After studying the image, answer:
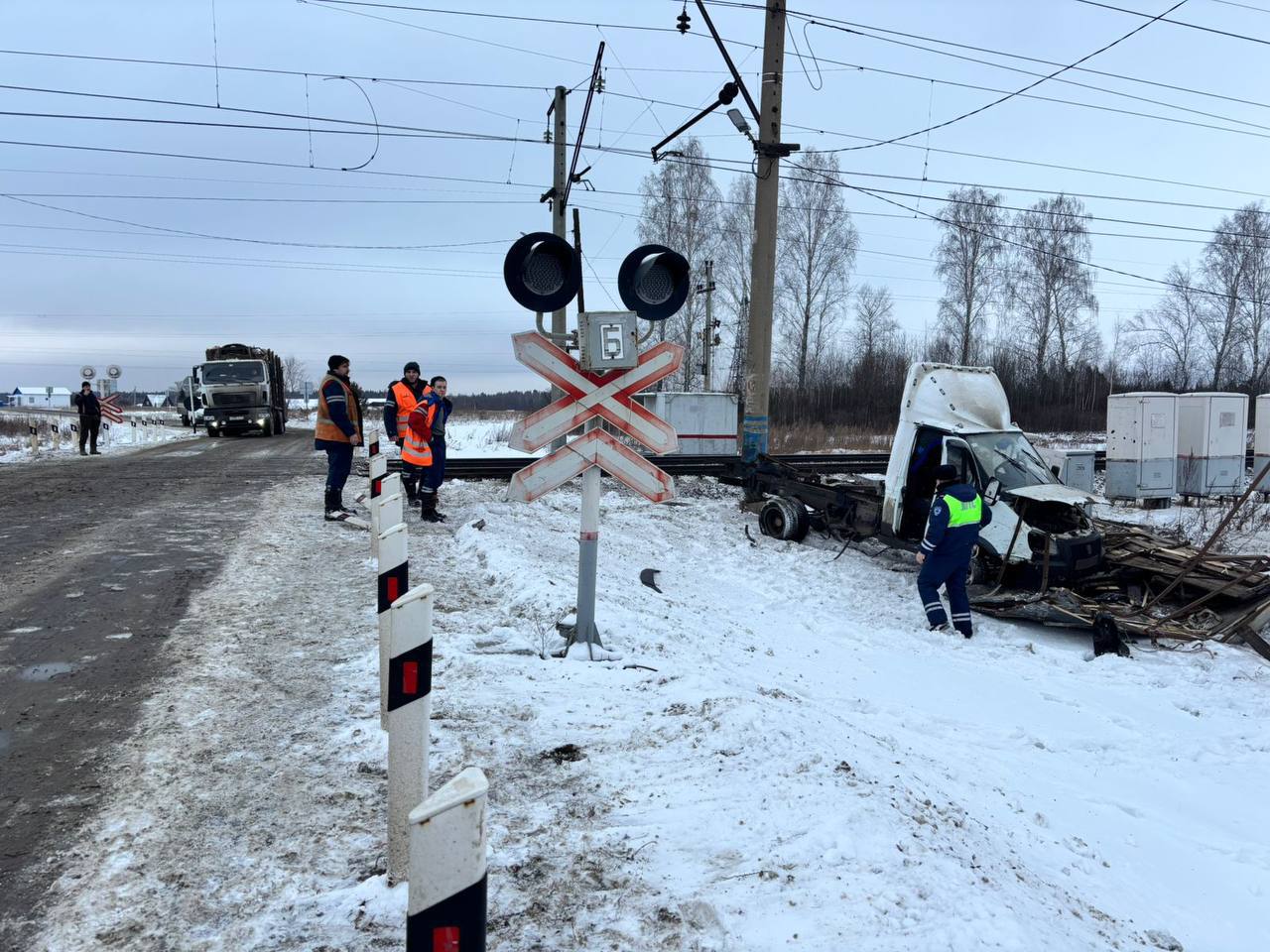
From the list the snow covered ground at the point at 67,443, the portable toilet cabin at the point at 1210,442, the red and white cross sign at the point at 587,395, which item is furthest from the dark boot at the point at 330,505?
the portable toilet cabin at the point at 1210,442

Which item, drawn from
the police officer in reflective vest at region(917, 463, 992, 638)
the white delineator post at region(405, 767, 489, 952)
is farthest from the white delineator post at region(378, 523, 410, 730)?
the police officer in reflective vest at region(917, 463, 992, 638)

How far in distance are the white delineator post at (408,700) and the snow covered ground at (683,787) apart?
1.07 ft

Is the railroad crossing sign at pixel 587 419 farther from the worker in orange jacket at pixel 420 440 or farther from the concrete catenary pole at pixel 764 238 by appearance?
the concrete catenary pole at pixel 764 238

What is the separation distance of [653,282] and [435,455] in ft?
20.0

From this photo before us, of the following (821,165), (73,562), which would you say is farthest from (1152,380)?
(73,562)

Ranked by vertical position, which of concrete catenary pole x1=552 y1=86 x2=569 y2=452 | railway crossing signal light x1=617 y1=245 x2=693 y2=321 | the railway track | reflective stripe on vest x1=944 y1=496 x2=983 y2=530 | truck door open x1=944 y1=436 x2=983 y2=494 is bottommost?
the railway track

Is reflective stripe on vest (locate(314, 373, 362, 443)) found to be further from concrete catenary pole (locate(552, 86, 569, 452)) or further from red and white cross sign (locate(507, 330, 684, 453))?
concrete catenary pole (locate(552, 86, 569, 452))

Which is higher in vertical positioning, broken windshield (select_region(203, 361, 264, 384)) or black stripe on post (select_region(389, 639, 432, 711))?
broken windshield (select_region(203, 361, 264, 384))

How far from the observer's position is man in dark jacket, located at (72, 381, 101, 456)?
2014cm

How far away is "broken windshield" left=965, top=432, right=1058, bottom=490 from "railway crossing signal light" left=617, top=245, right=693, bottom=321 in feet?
19.0

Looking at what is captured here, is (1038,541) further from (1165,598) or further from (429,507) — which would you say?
(429,507)

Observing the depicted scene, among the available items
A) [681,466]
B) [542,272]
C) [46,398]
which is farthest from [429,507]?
[46,398]

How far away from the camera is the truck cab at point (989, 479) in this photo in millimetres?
8758

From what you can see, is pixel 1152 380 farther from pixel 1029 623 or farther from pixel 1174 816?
pixel 1174 816
